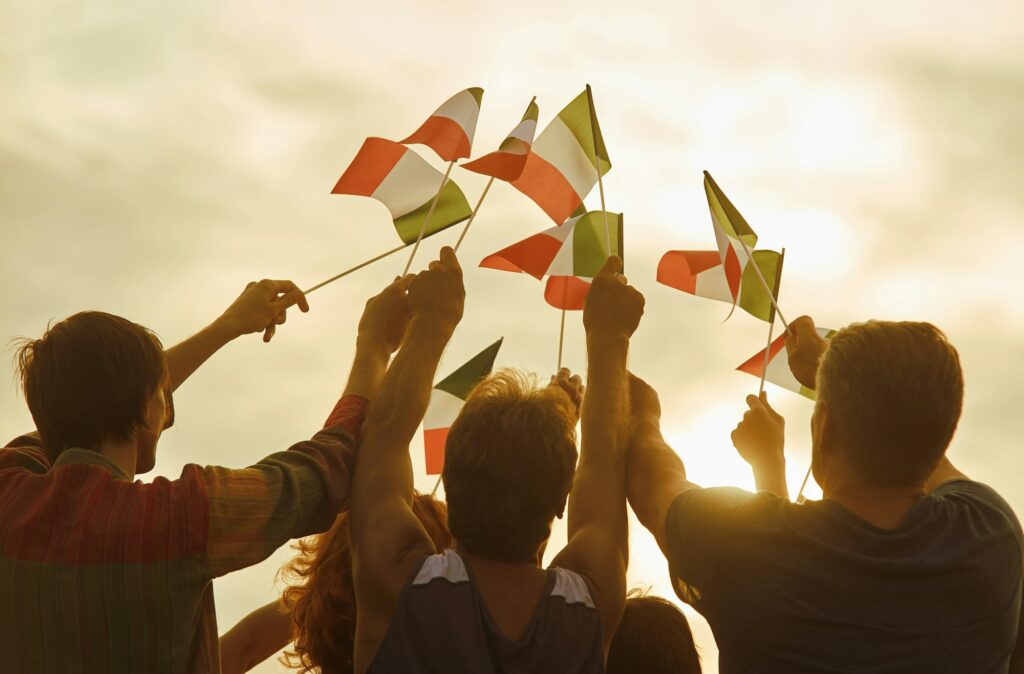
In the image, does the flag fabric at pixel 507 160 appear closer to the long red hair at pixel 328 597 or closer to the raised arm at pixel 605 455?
the raised arm at pixel 605 455

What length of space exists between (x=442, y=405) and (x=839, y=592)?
282cm

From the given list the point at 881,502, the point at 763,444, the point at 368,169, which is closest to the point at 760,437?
the point at 763,444

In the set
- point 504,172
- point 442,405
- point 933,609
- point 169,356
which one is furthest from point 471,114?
point 933,609

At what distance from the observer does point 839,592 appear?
297 centimetres

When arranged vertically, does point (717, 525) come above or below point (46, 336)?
below

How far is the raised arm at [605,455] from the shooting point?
329cm

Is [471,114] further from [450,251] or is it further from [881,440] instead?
[881,440]

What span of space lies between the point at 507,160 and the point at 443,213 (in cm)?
38

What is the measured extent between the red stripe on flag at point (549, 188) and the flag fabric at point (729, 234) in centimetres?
62

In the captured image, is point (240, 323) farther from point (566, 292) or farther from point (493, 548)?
point (566, 292)

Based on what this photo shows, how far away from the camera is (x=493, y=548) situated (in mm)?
3078

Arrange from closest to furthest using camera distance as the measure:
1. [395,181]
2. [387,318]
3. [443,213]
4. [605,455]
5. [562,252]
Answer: [605,455], [387,318], [443,213], [395,181], [562,252]

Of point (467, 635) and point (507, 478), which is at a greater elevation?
point (507, 478)

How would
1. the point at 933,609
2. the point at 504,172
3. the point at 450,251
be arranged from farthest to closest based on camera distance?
the point at 504,172
the point at 450,251
the point at 933,609
